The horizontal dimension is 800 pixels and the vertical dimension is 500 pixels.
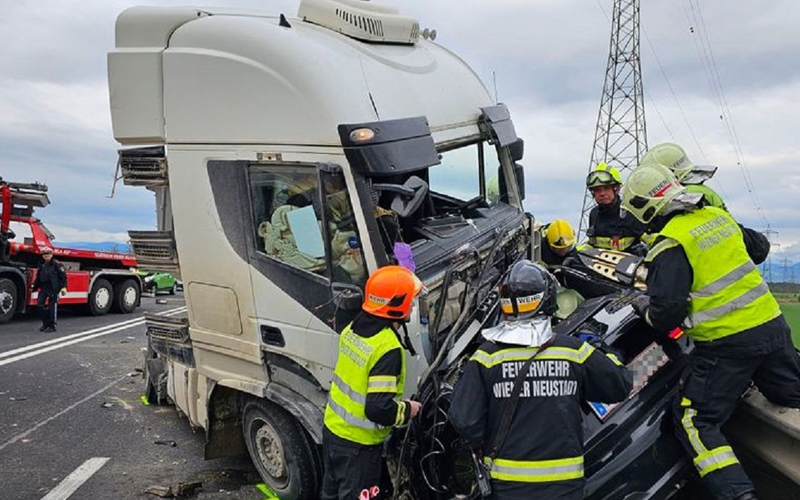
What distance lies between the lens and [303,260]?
12.0 ft

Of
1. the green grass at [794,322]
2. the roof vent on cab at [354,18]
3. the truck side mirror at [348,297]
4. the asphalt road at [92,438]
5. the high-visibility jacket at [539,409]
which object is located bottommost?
the green grass at [794,322]

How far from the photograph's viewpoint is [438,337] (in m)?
3.60

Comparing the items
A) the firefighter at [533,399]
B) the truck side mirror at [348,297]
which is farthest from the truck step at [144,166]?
the firefighter at [533,399]

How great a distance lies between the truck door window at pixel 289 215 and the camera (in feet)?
11.8

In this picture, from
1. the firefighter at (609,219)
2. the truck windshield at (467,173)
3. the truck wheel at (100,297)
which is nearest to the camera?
the truck windshield at (467,173)

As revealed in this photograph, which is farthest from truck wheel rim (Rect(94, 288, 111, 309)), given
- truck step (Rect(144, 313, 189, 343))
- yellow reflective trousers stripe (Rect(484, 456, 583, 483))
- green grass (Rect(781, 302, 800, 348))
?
yellow reflective trousers stripe (Rect(484, 456, 583, 483))

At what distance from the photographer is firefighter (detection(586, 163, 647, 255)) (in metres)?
4.92

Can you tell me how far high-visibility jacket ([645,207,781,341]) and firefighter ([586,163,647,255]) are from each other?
2.01 metres

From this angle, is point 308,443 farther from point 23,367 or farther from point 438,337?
point 23,367

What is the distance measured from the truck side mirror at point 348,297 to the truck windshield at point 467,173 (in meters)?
1.22

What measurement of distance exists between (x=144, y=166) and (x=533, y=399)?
303 centimetres

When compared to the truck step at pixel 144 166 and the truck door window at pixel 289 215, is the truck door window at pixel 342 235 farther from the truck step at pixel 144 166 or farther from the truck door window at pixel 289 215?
the truck step at pixel 144 166

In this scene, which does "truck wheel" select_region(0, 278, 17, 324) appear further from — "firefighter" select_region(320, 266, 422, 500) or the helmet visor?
the helmet visor

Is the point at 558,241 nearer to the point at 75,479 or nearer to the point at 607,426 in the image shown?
the point at 607,426
